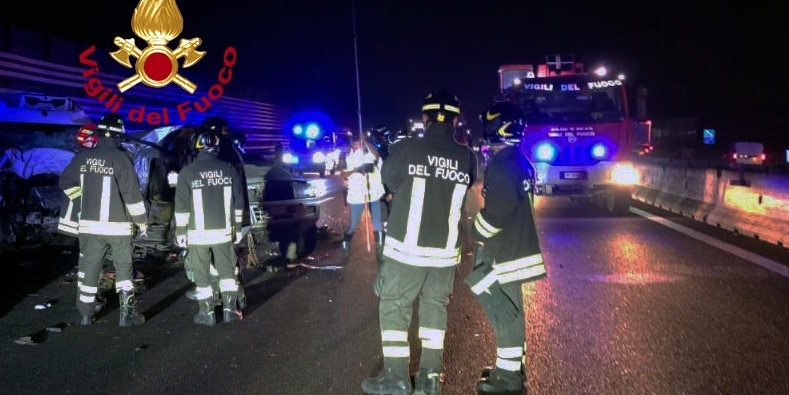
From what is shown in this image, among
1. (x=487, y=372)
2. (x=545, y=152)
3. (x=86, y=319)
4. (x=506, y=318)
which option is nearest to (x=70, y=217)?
(x=86, y=319)

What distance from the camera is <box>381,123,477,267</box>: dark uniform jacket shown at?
446cm

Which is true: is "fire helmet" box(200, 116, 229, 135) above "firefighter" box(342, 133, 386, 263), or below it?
above

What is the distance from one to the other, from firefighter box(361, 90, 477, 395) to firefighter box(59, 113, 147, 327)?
295 centimetres

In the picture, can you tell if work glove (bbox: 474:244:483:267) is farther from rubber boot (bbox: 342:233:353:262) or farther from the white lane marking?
rubber boot (bbox: 342:233:353:262)

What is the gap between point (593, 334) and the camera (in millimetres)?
5762

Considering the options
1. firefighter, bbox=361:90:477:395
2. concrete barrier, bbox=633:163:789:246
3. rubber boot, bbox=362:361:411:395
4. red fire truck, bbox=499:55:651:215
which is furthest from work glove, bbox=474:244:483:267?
red fire truck, bbox=499:55:651:215

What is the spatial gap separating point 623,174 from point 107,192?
10921 millimetres

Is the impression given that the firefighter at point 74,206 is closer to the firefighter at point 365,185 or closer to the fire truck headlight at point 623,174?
the firefighter at point 365,185

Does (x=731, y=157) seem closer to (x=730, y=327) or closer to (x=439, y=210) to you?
(x=730, y=327)

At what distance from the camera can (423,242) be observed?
177 inches

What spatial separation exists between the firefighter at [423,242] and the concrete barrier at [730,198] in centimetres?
720

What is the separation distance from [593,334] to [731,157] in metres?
28.9

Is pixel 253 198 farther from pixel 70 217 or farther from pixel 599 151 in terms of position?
pixel 599 151

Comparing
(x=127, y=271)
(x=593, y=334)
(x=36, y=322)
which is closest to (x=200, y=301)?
(x=127, y=271)
